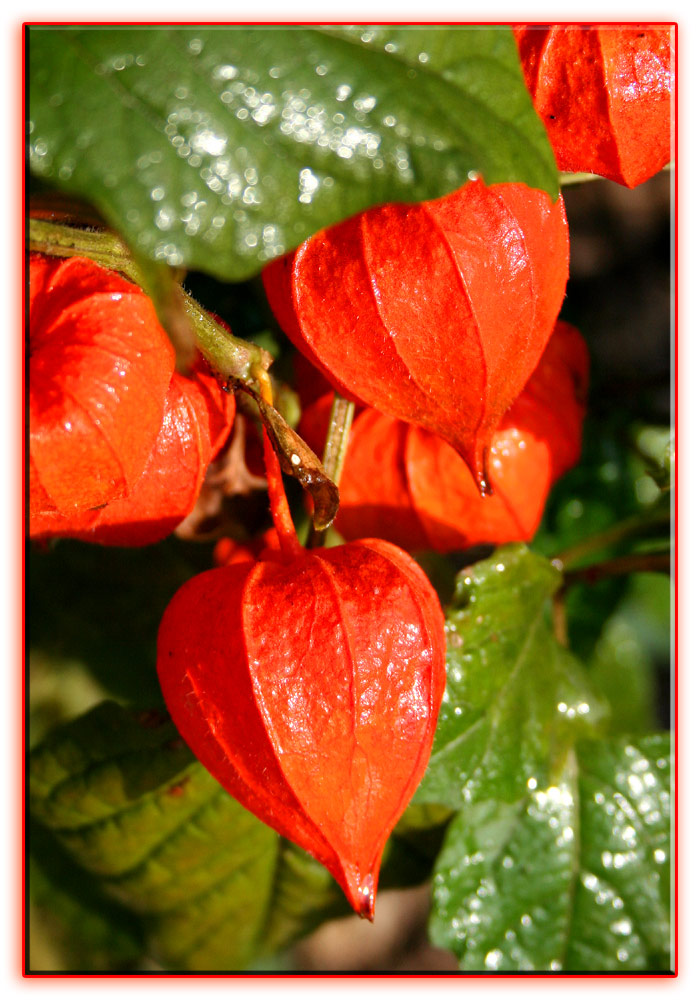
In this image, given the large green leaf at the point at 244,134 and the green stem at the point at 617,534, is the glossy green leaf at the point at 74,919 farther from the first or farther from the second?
the large green leaf at the point at 244,134

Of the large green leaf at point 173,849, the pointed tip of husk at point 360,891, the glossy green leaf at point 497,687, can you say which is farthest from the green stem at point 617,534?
the pointed tip of husk at point 360,891

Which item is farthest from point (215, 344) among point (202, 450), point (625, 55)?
point (625, 55)

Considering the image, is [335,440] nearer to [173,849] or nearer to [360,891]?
[360,891]

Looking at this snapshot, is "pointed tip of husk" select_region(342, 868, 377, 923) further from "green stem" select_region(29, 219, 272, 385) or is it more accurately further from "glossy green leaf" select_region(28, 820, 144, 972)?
"glossy green leaf" select_region(28, 820, 144, 972)

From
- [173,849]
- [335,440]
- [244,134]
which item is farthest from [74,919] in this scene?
[244,134]

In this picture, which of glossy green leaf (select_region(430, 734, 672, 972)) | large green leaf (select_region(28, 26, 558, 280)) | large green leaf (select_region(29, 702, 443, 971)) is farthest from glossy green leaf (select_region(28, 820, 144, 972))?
large green leaf (select_region(28, 26, 558, 280))

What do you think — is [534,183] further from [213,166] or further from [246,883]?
[246,883]
